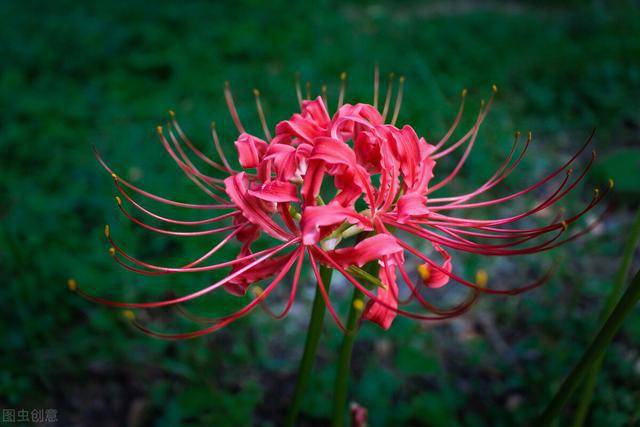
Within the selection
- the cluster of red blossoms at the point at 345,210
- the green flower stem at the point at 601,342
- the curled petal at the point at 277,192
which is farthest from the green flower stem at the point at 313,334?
the green flower stem at the point at 601,342

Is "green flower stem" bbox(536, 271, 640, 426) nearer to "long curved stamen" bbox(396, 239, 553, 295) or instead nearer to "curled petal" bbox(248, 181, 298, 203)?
"long curved stamen" bbox(396, 239, 553, 295)

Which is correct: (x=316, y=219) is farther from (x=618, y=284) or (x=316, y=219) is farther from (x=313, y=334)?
(x=618, y=284)

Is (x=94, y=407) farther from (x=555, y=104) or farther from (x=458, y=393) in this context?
(x=555, y=104)

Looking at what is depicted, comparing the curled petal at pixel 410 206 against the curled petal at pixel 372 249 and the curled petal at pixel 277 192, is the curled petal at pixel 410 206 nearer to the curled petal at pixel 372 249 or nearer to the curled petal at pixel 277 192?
the curled petal at pixel 372 249

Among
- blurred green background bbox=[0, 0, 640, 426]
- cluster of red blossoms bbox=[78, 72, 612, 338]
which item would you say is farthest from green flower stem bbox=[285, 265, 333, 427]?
blurred green background bbox=[0, 0, 640, 426]

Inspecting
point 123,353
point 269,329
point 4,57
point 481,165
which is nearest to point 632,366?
point 269,329
